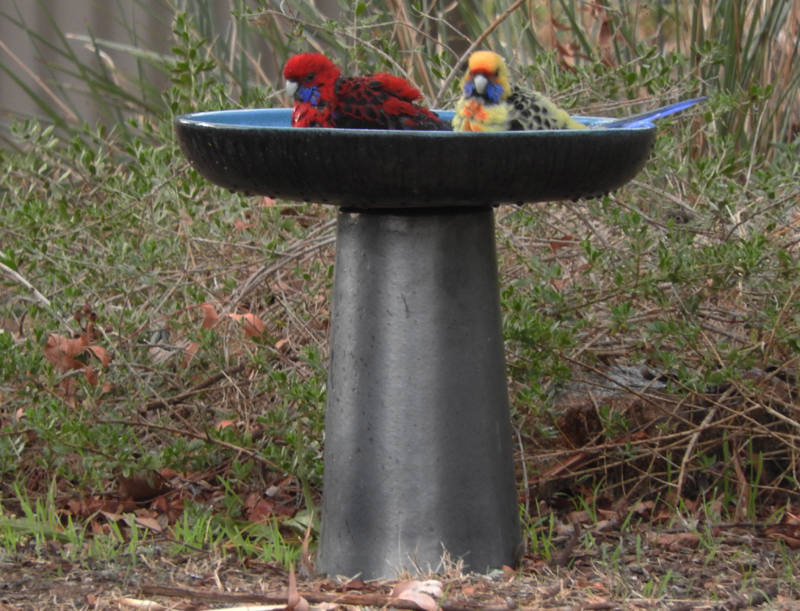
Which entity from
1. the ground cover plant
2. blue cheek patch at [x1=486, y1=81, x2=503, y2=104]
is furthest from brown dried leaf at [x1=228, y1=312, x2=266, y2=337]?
blue cheek patch at [x1=486, y1=81, x2=503, y2=104]

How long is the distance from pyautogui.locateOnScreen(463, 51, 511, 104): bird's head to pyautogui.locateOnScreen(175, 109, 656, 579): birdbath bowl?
0.26 metres

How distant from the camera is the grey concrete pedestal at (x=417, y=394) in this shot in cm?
203

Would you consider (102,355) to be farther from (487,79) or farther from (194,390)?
(487,79)

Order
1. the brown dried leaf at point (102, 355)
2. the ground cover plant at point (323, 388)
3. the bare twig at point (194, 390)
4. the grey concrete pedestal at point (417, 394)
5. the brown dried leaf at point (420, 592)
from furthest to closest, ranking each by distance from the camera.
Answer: the bare twig at point (194, 390), the brown dried leaf at point (102, 355), the ground cover plant at point (323, 388), the grey concrete pedestal at point (417, 394), the brown dried leaf at point (420, 592)

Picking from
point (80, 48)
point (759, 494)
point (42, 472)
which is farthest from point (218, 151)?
point (80, 48)

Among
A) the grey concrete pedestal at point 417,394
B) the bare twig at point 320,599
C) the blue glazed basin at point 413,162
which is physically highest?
the blue glazed basin at point 413,162

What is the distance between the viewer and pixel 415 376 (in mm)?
2043

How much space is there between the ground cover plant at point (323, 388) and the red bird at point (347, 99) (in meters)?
0.65

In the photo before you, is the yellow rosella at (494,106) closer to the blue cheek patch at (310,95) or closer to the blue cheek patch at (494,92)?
the blue cheek patch at (494,92)

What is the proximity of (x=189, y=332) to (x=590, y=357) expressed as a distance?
4.02 ft

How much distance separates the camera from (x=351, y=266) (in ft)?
6.84

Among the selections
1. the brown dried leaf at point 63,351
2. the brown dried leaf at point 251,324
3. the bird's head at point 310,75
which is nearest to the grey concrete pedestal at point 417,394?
the bird's head at point 310,75

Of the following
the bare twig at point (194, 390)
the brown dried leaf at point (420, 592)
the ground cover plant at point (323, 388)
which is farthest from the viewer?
the bare twig at point (194, 390)

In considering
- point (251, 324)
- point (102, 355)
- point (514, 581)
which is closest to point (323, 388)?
point (251, 324)
